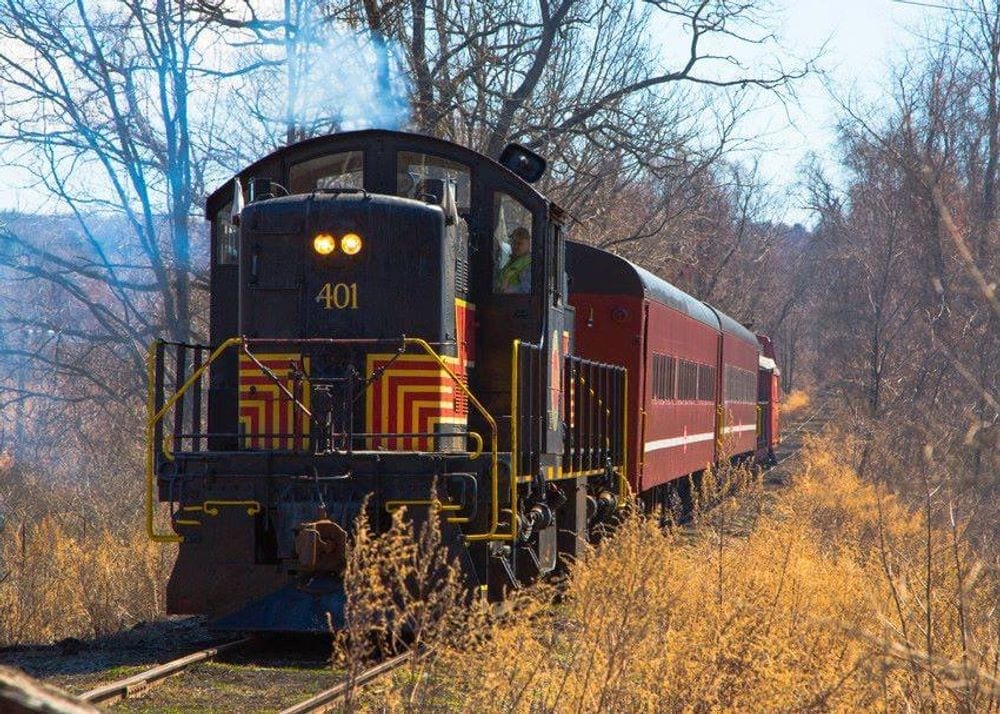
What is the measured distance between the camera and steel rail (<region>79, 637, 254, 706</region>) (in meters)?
6.52

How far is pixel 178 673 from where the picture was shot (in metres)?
7.35

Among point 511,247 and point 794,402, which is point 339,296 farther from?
point 794,402

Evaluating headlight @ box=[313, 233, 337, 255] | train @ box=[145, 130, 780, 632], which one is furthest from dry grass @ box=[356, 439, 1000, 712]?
headlight @ box=[313, 233, 337, 255]

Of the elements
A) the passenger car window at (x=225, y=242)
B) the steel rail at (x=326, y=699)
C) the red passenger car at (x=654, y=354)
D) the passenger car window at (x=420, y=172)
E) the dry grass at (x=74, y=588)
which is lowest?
the dry grass at (x=74, y=588)

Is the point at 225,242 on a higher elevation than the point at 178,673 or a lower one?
higher

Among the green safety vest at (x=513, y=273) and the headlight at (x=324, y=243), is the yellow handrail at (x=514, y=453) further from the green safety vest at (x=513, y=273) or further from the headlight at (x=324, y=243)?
the headlight at (x=324, y=243)

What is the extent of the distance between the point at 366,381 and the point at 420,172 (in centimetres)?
173

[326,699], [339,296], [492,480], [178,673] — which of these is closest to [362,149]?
[339,296]

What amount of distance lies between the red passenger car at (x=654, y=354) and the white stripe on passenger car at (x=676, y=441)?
11mm

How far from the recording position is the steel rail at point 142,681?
6.52 meters

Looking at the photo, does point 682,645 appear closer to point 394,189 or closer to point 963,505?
point 394,189

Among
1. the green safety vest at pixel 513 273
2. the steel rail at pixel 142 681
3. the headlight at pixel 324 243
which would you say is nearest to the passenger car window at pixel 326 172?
the headlight at pixel 324 243

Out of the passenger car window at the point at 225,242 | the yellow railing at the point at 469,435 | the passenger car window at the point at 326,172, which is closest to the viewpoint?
the yellow railing at the point at 469,435

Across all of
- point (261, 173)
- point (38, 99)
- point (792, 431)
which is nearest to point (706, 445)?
point (38, 99)
